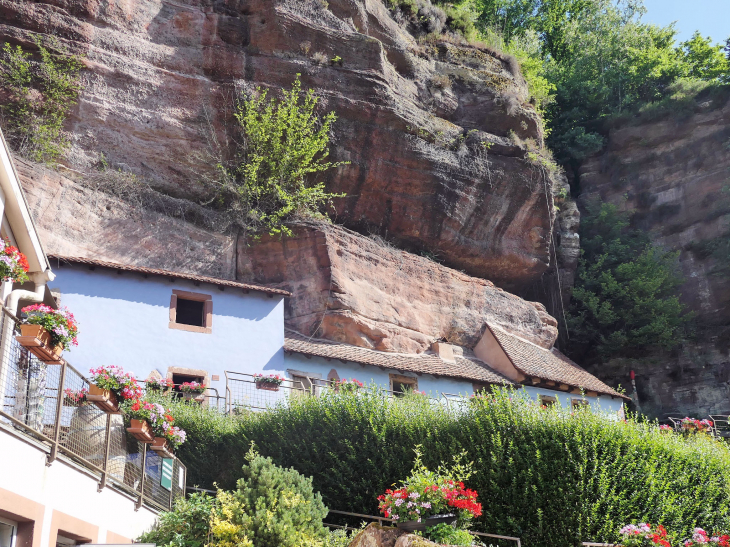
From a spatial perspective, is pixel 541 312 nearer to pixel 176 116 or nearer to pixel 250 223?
pixel 250 223

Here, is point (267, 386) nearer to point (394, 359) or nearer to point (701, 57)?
point (394, 359)

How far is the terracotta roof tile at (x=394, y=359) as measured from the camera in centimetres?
2030

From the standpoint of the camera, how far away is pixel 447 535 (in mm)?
10242

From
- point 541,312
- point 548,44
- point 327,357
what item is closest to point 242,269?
point 327,357

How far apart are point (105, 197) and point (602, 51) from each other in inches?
1064

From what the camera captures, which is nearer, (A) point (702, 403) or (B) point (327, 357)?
(B) point (327, 357)

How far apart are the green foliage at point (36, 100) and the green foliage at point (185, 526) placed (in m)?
12.6

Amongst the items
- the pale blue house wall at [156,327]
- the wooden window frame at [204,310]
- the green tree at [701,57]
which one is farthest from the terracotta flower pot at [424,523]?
the green tree at [701,57]

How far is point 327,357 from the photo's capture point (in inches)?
789

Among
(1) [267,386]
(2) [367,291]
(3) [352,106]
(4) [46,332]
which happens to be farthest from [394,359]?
(4) [46,332]

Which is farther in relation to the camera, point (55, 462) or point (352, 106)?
point (352, 106)

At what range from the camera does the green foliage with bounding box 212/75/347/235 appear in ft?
75.0

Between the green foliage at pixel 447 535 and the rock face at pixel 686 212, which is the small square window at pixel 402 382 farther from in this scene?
the rock face at pixel 686 212

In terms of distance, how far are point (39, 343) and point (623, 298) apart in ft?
82.8
